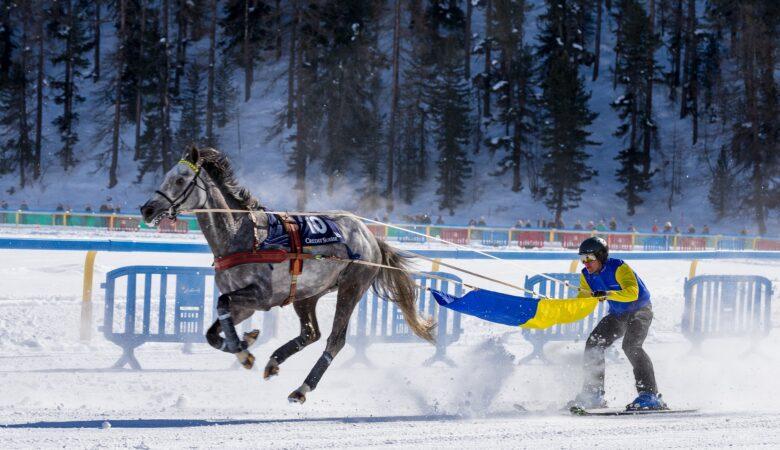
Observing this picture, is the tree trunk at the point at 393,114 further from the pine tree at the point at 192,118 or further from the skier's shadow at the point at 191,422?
the skier's shadow at the point at 191,422

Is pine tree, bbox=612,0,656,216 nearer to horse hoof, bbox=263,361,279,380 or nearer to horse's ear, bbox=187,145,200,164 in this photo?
horse hoof, bbox=263,361,279,380

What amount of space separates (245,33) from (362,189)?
48.5ft

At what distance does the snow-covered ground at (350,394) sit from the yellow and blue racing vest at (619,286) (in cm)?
92

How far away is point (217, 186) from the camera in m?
7.04

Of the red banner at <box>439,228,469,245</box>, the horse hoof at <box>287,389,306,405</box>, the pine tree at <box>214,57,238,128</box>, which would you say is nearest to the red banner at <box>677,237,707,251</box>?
the red banner at <box>439,228,469,245</box>

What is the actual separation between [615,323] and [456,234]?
22663mm

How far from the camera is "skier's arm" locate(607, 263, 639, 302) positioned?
7484 mm

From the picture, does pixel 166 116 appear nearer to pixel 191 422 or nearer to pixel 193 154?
pixel 193 154

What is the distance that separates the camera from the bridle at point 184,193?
6.46m

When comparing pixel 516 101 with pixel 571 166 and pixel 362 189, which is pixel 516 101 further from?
pixel 362 189

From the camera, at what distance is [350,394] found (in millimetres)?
8258

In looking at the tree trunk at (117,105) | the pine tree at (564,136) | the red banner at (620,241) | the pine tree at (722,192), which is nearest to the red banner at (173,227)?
the red banner at (620,241)

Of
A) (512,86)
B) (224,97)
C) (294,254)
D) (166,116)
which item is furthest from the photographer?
(224,97)

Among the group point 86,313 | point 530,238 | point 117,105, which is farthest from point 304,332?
point 117,105
